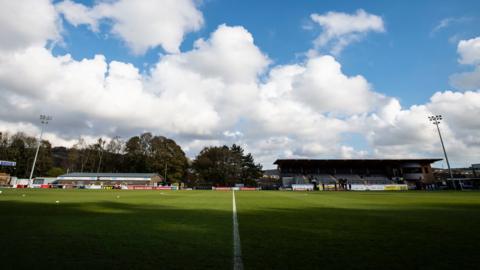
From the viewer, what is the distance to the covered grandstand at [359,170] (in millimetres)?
80938

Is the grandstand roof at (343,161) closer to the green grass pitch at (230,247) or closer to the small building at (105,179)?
the small building at (105,179)

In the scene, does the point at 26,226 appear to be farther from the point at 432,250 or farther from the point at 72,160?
the point at 72,160

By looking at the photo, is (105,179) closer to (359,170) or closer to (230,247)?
(359,170)

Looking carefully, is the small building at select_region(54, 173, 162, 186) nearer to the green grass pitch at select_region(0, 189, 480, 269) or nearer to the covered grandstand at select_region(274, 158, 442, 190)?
the covered grandstand at select_region(274, 158, 442, 190)

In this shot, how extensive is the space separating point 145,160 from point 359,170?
66.7 meters

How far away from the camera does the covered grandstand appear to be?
80.9 m

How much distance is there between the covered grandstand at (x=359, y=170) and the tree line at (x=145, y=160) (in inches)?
797

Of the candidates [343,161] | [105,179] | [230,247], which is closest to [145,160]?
[105,179]

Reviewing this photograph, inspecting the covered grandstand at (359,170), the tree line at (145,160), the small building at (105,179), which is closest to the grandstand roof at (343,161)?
the covered grandstand at (359,170)

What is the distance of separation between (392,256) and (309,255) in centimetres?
136

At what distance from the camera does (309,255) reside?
4785 mm

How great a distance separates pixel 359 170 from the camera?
279 feet

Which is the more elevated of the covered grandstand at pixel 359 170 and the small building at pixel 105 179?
the covered grandstand at pixel 359 170

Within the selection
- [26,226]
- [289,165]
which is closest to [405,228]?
[26,226]
